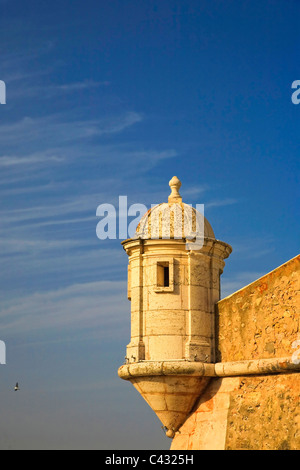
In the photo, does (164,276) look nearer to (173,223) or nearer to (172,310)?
(172,310)

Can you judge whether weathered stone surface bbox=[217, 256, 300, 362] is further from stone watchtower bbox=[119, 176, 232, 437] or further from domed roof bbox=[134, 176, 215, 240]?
domed roof bbox=[134, 176, 215, 240]

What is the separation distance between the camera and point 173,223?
15.7m

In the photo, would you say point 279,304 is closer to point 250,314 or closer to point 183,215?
point 250,314

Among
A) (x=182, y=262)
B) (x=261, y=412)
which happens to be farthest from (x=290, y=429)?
(x=182, y=262)

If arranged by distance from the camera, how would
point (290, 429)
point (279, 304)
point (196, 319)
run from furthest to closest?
point (196, 319) → point (279, 304) → point (290, 429)

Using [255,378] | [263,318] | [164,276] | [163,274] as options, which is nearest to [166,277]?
[164,276]

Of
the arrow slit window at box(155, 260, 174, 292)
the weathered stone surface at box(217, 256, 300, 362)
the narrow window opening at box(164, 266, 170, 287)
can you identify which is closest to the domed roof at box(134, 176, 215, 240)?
Result: the arrow slit window at box(155, 260, 174, 292)

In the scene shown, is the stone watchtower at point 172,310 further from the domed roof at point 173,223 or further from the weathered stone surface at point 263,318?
the weathered stone surface at point 263,318

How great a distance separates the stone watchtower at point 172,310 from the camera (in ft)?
48.6

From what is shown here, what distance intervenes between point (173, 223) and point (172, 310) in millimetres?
1882

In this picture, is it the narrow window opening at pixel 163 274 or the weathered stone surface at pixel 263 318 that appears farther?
the narrow window opening at pixel 163 274

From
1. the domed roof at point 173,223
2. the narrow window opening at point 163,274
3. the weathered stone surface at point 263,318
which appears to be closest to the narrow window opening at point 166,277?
the narrow window opening at point 163,274
